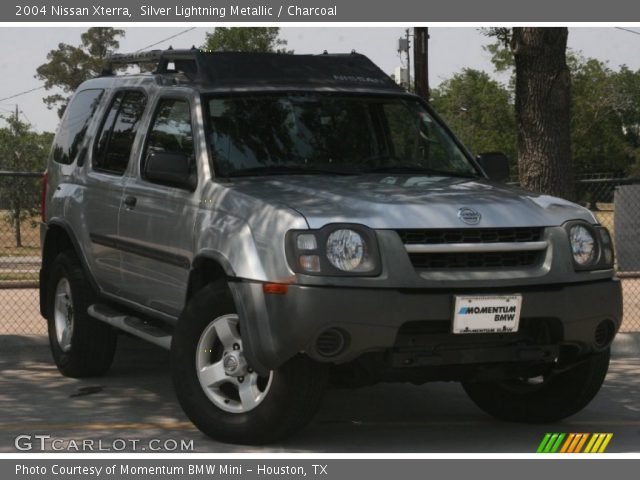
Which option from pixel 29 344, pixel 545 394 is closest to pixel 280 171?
pixel 545 394

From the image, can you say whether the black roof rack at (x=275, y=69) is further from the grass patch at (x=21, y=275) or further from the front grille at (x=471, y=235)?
the grass patch at (x=21, y=275)

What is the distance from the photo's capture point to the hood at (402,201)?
6.86 m

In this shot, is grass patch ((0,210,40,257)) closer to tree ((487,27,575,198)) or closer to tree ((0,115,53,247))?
tree ((0,115,53,247))

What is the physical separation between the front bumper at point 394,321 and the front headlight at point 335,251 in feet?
0.36

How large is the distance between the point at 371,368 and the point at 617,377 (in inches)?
155

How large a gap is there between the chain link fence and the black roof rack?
415 centimetres

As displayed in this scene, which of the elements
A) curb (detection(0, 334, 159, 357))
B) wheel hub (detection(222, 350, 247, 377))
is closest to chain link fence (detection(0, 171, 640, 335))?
curb (detection(0, 334, 159, 357))

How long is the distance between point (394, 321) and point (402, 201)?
720 mm

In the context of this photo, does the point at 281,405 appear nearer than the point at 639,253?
Yes

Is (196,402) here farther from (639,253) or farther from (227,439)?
(639,253)

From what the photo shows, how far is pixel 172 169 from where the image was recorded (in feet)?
25.6

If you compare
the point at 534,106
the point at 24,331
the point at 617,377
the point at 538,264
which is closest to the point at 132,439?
the point at 538,264

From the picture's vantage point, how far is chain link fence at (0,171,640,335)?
13547mm

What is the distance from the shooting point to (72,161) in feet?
33.1
